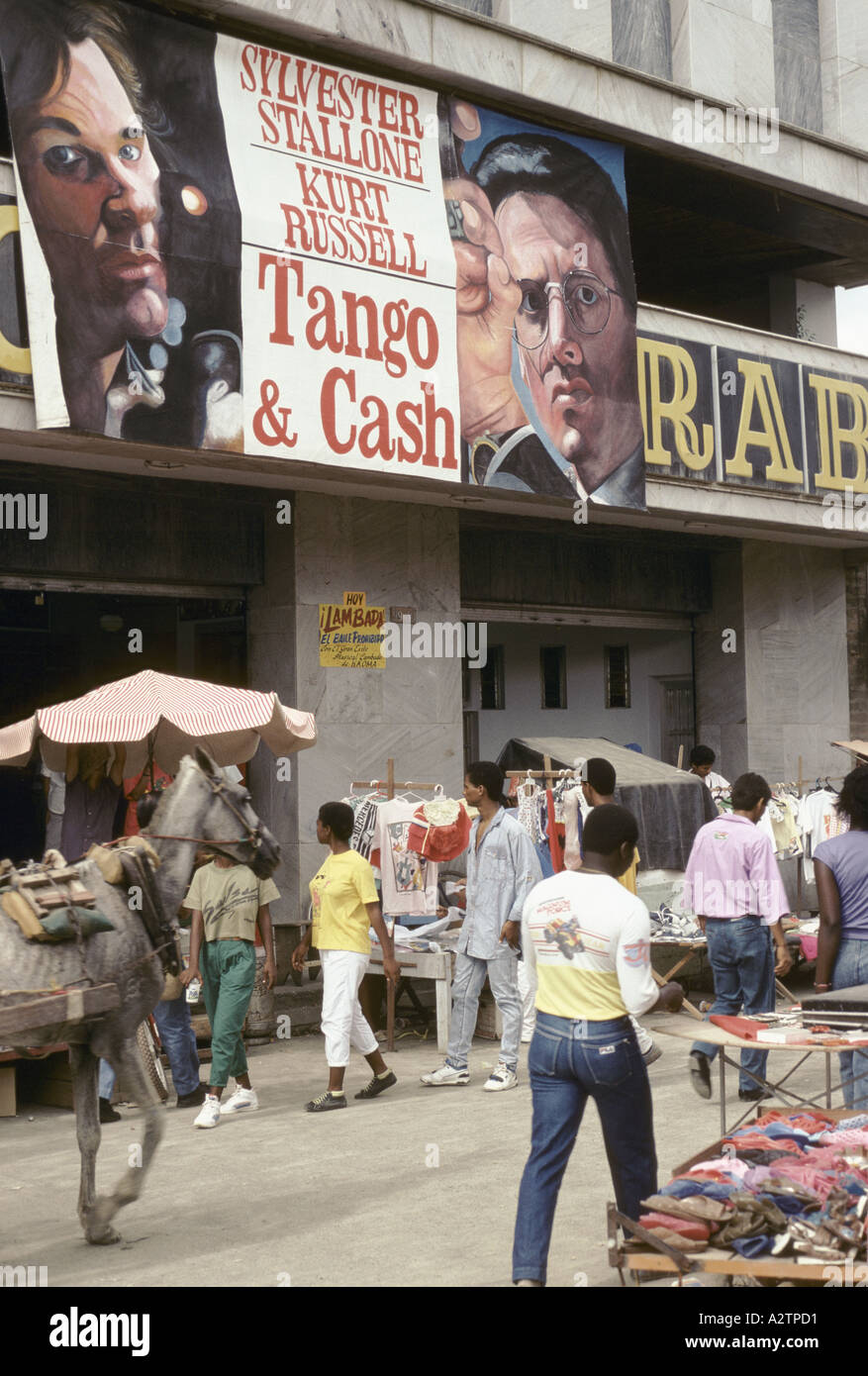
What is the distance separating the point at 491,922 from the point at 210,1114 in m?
2.37

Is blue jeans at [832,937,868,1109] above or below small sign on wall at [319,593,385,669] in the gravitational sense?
below

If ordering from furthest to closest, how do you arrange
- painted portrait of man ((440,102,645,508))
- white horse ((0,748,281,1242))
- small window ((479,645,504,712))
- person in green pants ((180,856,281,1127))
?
small window ((479,645,504,712)) → painted portrait of man ((440,102,645,508)) → person in green pants ((180,856,281,1127)) → white horse ((0,748,281,1242))

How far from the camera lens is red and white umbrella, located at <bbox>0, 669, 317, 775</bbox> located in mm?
9812

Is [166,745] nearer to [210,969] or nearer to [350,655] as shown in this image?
[210,969]

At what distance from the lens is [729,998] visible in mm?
9531

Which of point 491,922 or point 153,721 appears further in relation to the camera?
point 491,922

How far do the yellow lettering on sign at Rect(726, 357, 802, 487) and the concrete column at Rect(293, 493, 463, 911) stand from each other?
3.77m

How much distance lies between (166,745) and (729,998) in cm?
457

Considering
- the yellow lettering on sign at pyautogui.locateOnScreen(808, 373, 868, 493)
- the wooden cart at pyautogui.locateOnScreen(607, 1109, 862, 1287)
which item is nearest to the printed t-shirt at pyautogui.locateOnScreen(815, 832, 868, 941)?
the wooden cart at pyautogui.locateOnScreen(607, 1109, 862, 1287)

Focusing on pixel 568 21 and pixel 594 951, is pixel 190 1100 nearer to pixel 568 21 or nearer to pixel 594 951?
pixel 594 951

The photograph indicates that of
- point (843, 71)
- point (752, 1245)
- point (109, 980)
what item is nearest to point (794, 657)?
point (843, 71)

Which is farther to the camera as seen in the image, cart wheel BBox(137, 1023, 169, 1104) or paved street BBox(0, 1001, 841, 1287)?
cart wheel BBox(137, 1023, 169, 1104)

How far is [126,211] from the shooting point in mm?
11477

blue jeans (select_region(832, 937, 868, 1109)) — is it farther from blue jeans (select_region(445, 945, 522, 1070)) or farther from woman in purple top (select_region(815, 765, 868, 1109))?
blue jeans (select_region(445, 945, 522, 1070))
